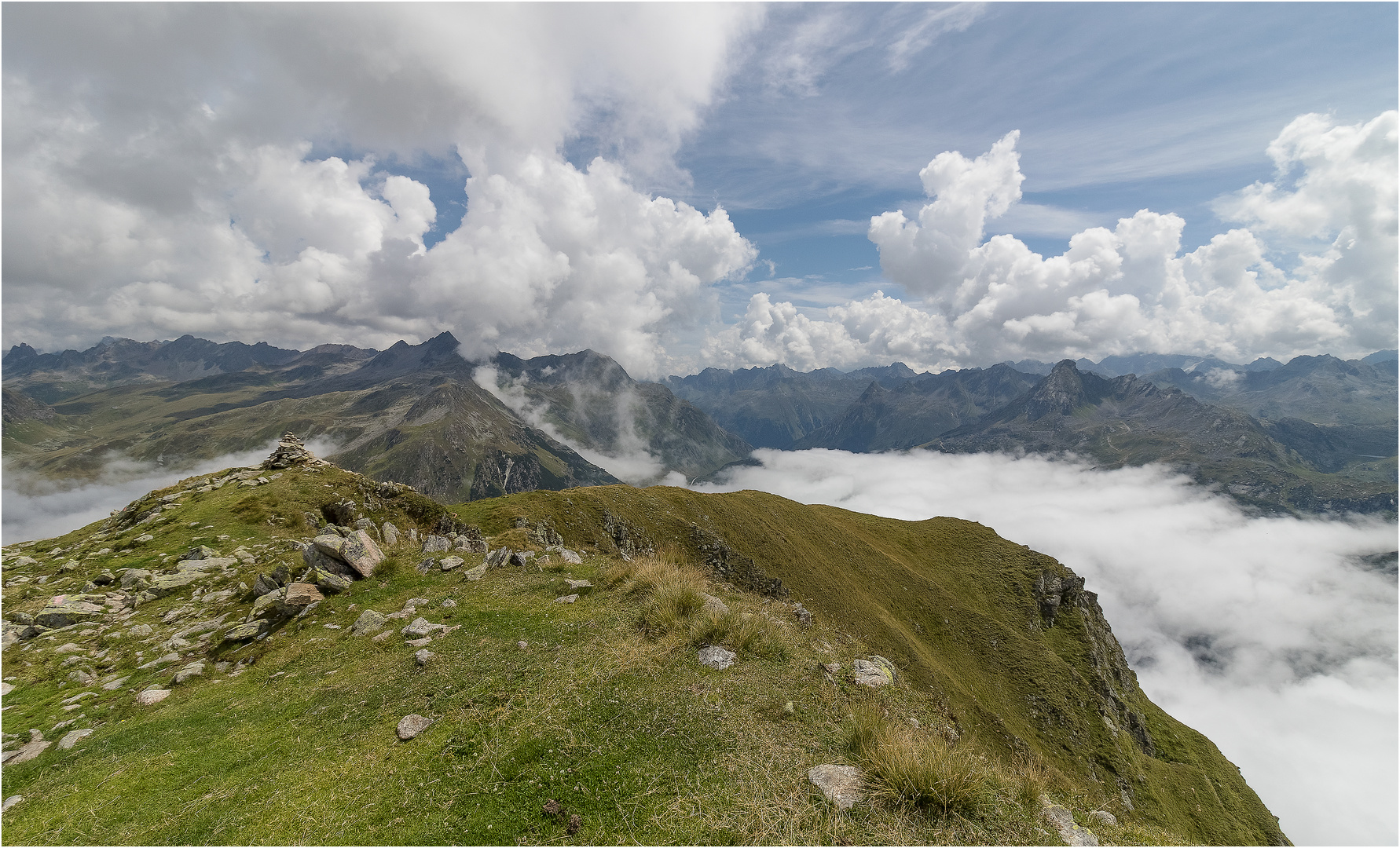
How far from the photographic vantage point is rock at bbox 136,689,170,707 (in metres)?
13.3

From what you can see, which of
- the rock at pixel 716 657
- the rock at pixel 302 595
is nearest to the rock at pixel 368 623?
the rock at pixel 302 595

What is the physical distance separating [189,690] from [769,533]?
9438 centimetres

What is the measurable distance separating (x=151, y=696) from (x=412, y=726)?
9.92 meters

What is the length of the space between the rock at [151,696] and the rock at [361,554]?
6324mm

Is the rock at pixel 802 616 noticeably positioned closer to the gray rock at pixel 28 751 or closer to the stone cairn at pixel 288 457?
the gray rock at pixel 28 751

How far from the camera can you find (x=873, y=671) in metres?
13.4

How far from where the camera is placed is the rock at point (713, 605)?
14.7m

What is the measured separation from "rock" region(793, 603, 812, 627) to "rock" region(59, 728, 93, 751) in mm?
19908

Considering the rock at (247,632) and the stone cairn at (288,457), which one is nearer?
the rock at (247,632)

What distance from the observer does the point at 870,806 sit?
7.70 metres

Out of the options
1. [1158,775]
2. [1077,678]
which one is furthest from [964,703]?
[1158,775]

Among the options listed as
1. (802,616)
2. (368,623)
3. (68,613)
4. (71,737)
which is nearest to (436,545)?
(368,623)

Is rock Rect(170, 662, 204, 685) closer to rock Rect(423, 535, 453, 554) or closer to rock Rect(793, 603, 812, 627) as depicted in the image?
rock Rect(423, 535, 453, 554)

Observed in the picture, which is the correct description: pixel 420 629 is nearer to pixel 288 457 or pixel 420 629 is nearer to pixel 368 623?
pixel 368 623
